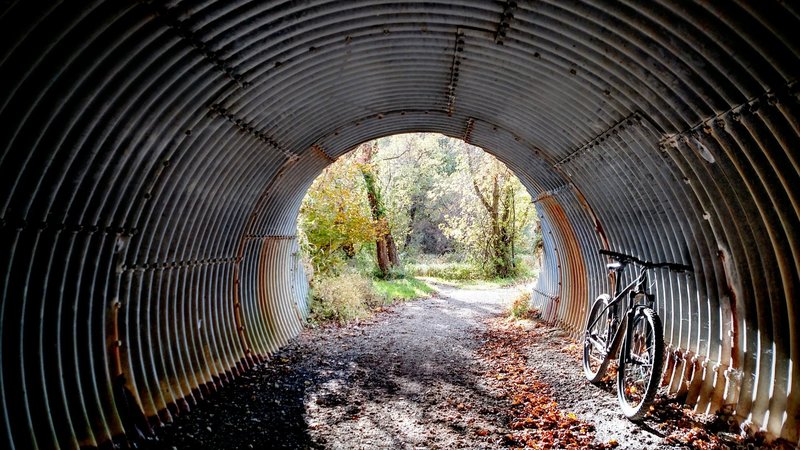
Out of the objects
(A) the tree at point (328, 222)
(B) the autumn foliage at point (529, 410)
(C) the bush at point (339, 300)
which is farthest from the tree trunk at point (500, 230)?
(B) the autumn foliage at point (529, 410)

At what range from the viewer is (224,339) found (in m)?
6.45

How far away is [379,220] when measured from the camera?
18109 mm

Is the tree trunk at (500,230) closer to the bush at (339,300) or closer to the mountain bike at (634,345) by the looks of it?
the bush at (339,300)

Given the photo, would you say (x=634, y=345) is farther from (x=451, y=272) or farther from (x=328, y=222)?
(x=451, y=272)

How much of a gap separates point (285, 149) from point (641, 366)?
508cm

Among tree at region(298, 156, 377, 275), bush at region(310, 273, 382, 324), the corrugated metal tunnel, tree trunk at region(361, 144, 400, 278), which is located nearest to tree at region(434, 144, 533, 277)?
tree trunk at region(361, 144, 400, 278)

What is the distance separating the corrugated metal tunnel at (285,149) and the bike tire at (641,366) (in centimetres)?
38

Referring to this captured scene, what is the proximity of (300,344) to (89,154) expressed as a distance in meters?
5.43

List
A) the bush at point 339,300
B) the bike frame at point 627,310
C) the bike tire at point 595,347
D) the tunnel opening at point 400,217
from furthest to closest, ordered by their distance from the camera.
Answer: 1. the tunnel opening at point 400,217
2. the bush at point 339,300
3. the bike tire at point 595,347
4. the bike frame at point 627,310

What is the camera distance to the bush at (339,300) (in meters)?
10.8

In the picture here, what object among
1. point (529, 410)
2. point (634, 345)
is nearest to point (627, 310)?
point (634, 345)

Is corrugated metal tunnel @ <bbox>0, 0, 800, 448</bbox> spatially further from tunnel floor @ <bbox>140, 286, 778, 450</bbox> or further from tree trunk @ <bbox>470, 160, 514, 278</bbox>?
tree trunk @ <bbox>470, 160, 514, 278</bbox>

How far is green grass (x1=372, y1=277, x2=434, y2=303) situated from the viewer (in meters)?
15.3

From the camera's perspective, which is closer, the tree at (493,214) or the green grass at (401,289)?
the green grass at (401,289)
